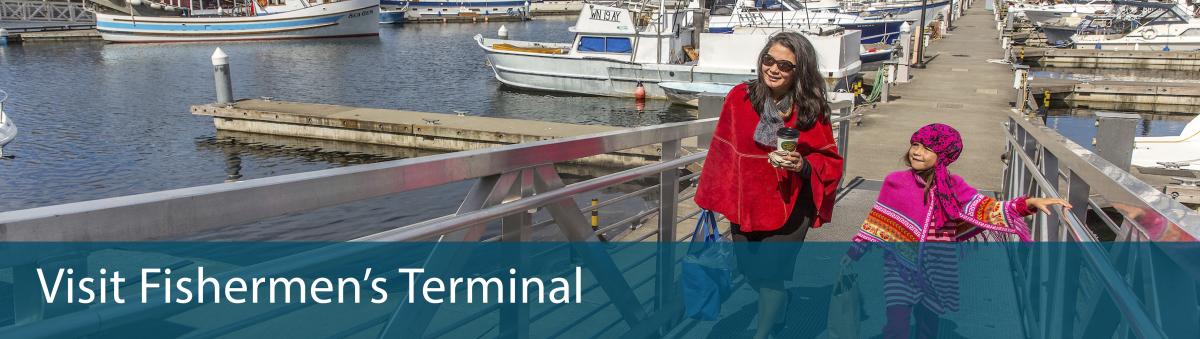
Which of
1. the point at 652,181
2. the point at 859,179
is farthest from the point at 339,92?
the point at 859,179

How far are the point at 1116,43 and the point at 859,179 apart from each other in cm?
3395

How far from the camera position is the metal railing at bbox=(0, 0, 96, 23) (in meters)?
→ 65.6

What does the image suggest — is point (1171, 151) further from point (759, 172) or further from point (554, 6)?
point (554, 6)

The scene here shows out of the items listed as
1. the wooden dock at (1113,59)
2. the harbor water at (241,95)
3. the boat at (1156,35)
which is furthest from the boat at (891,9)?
the harbor water at (241,95)

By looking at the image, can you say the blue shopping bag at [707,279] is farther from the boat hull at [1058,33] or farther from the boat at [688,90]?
the boat hull at [1058,33]

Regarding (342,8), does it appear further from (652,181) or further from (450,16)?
(652,181)

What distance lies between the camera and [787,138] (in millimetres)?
3240

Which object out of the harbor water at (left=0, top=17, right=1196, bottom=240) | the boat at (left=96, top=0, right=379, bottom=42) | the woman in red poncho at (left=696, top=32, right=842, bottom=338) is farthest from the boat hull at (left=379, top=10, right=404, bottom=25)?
the woman in red poncho at (left=696, top=32, right=842, bottom=338)

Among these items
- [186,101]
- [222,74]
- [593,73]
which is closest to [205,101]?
[186,101]

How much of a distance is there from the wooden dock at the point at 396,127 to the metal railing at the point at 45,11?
177 ft

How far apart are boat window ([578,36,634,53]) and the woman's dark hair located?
24.9 m

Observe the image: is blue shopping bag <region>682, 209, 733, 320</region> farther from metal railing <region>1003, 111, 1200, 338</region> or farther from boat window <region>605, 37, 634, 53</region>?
boat window <region>605, 37, 634, 53</region>

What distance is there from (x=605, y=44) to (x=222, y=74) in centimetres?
1141

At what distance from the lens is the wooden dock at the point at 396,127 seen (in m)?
17.7
